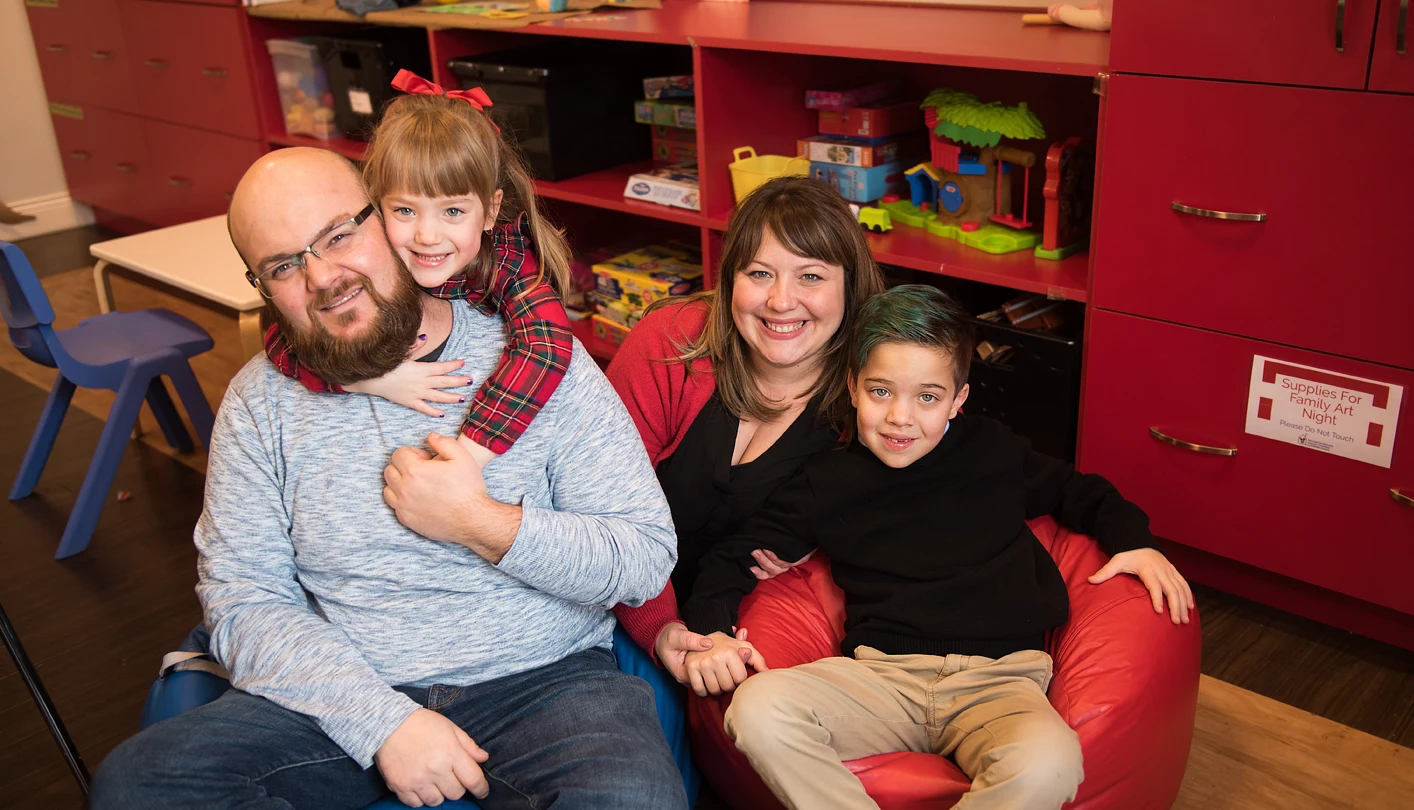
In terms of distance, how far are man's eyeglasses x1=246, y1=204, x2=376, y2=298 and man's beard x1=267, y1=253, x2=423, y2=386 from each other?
4 centimetres

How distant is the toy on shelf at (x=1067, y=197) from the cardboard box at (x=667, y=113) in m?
1.06

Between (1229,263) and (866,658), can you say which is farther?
(1229,263)

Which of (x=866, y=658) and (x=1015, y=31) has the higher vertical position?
(x=1015, y=31)

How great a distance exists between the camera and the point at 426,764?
4.69 ft

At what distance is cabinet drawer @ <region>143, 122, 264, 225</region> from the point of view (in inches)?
171

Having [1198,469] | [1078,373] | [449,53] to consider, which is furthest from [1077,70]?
[449,53]

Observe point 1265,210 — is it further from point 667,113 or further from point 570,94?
point 570,94

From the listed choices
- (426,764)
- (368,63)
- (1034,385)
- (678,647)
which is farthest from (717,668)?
(368,63)

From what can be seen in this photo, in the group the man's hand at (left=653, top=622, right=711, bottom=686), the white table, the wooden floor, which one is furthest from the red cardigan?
the white table

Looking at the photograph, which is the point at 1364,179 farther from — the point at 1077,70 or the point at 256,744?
the point at 256,744

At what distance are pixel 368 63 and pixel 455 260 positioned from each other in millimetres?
2366

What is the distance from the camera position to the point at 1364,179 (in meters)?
1.87

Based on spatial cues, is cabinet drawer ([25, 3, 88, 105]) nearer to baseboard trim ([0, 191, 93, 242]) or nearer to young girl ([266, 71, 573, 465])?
baseboard trim ([0, 191, 93, 242])

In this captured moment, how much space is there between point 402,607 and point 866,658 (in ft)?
2.18
